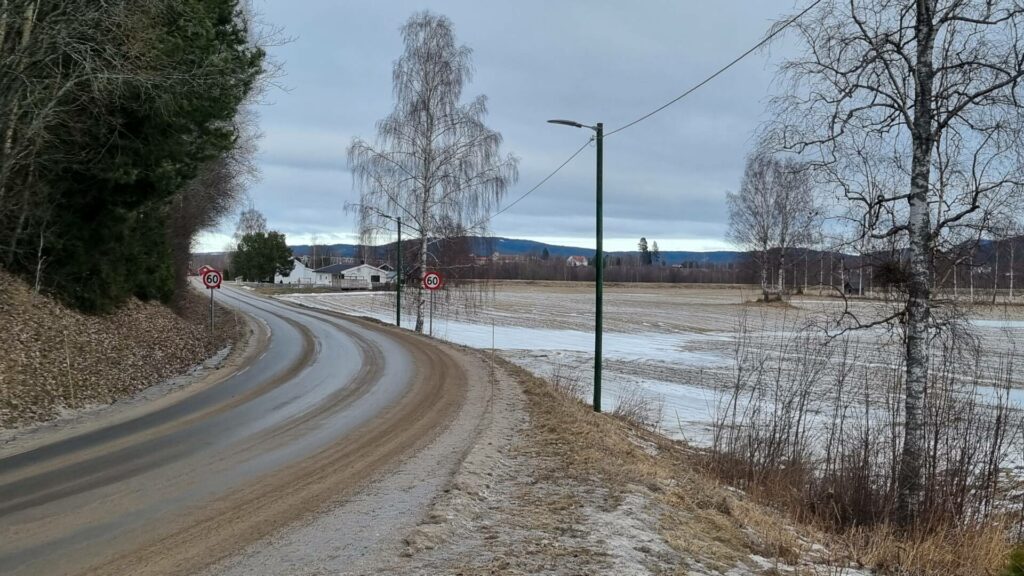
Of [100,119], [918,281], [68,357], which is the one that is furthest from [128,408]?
[918,281]

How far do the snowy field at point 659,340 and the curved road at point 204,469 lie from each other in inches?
228

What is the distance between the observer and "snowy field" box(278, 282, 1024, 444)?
14.0 metres

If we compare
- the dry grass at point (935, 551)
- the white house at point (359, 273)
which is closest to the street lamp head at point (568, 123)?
the dry grass at point (935, 551)

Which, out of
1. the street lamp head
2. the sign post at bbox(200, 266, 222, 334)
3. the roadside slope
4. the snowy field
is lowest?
the snowy field

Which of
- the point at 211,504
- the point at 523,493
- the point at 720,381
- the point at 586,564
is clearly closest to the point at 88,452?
the point at 211,504

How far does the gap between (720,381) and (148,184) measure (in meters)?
16.2

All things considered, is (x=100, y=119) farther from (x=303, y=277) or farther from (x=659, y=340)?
(x=303, y=277)

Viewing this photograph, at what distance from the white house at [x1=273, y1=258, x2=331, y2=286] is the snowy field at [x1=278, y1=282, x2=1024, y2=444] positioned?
7303 centimetres

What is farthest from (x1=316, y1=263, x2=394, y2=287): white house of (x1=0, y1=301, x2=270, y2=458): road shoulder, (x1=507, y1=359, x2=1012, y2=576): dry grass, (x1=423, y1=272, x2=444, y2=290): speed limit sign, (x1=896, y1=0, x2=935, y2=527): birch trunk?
(x1=896, y1=0, x2=935, y2=527): birch trunk

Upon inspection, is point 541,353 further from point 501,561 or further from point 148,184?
point 501,561

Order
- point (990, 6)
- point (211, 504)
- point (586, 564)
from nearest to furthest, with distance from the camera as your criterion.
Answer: point (586, 564) < point (211, 504) < point (990, 6)

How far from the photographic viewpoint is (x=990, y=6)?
7.86 metres

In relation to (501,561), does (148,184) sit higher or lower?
higher

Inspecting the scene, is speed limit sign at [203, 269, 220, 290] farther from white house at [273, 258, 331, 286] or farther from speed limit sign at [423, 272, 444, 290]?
white house at [273, 258, 331, 286]
